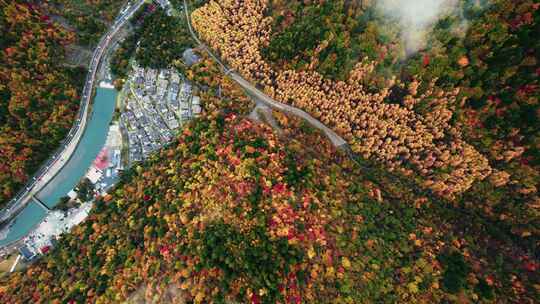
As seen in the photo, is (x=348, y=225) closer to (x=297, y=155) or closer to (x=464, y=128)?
(x=297, y=155)

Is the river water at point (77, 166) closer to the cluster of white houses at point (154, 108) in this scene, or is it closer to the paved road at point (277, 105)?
the cluster of white houses at point (154, 108)

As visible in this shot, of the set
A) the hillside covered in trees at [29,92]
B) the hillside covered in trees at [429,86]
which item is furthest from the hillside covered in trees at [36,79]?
the hillside covered in trees at [429,86]

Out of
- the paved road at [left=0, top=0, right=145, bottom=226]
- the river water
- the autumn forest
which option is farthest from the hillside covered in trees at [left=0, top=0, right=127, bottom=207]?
the river water

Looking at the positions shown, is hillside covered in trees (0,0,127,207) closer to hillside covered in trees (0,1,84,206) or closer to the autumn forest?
hillside covered in trees (0,1,84,206)

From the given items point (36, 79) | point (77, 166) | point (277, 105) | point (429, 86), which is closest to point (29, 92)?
point (36, 79)

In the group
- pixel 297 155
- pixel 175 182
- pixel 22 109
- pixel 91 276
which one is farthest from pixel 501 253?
pixel 22 109

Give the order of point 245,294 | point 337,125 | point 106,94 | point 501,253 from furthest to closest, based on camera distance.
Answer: point 106,94 < point 337,125 < point 501,253 < point 245,294

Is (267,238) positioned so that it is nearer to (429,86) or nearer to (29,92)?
(429,86)
